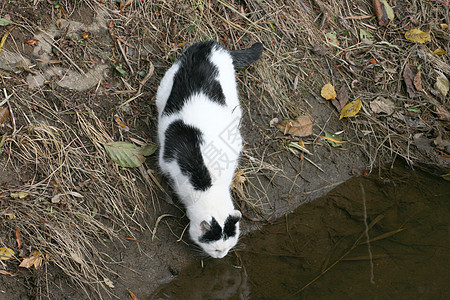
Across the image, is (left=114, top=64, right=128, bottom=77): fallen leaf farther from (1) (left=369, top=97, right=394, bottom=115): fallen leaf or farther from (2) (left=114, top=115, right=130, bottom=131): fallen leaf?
(1) (left=369, top=97, right=394, bottom=115): fallen leaf

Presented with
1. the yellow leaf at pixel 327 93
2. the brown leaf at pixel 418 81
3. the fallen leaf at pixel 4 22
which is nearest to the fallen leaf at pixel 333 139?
the yellow leaf at pixel 327 93

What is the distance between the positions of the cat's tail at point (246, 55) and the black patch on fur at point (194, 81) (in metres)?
0.36

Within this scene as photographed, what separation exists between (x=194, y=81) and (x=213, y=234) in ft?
3.93

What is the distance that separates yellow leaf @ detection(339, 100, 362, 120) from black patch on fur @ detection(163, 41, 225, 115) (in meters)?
1.41

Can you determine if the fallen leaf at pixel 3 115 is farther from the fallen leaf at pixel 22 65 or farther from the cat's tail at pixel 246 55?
the cat's tail at pixel 246 55

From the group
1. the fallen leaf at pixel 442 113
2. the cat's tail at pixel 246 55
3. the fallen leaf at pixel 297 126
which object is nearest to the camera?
the cat's tail at pixel 246 55

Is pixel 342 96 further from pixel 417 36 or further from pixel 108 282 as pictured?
pixel 108 282

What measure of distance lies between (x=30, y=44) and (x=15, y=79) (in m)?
0.34

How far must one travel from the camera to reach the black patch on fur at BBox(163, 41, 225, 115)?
10.4ft

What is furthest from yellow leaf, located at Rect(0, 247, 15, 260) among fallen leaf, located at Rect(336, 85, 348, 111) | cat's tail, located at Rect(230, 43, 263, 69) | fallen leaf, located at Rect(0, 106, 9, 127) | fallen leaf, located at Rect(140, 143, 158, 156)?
fallen leaf, located at Rect(336, 85, 348, 111)

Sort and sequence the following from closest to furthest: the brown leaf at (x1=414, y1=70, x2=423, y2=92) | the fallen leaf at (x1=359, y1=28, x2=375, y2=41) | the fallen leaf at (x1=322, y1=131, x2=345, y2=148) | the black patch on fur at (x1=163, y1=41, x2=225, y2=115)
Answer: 1. the black patch on fur at (x1=163, y1=41, x2=225, y2=115)
2. the fallen leaf at (x1=322, y1=131, x2=345, y2=148)
3. the brown leaf at (x1=414, y1=70, x2=423, y2=92)
4. the fallen leaf at (x1=359, y1=28, x2=375, y2=41)

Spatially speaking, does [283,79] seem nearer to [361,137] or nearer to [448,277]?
[361,137]

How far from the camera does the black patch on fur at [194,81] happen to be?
316 cm

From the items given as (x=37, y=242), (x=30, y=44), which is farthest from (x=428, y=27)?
(x=37, y=242)
